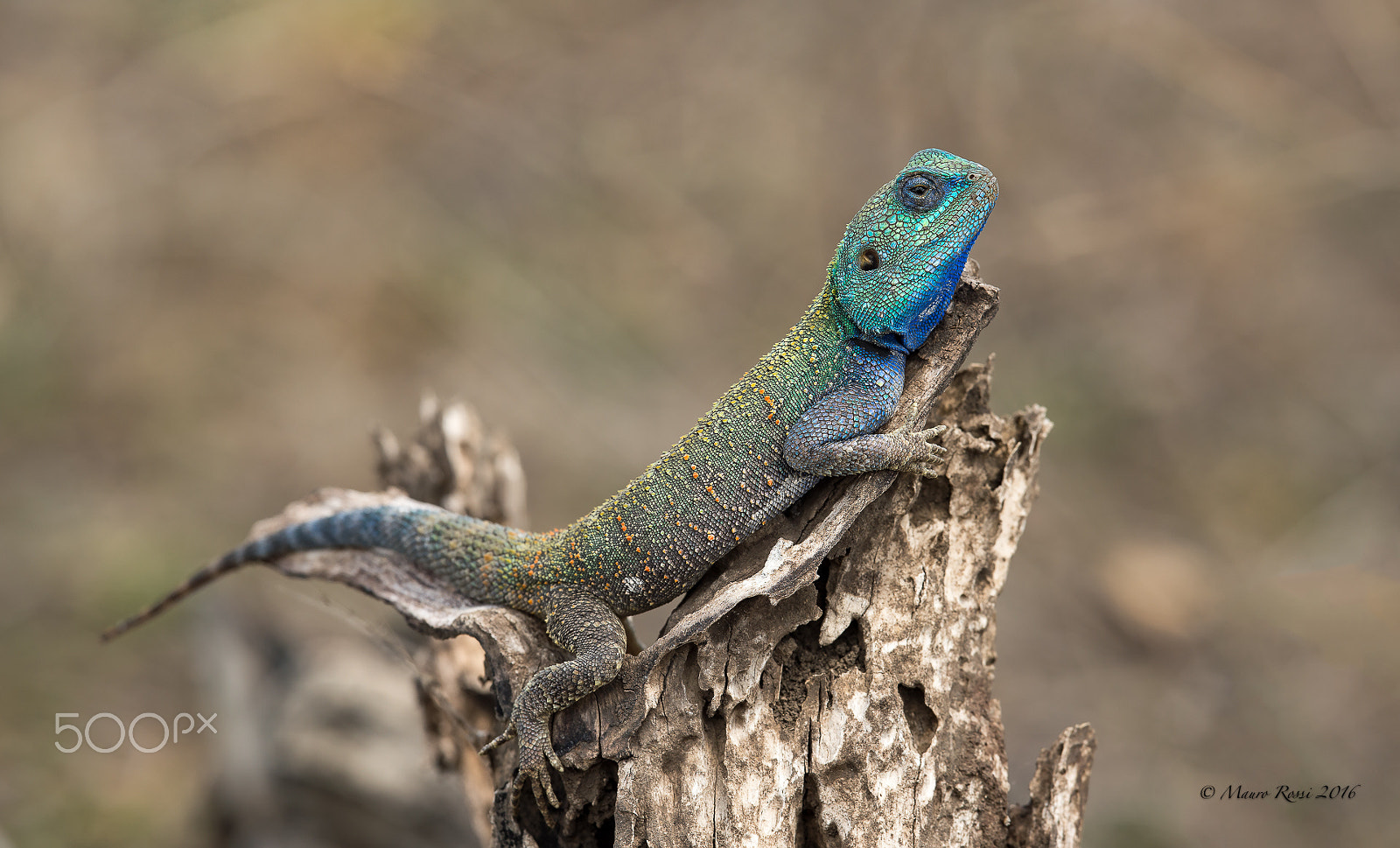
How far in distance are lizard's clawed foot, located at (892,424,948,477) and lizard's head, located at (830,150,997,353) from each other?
2.11 ft

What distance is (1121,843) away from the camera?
24.2 ft

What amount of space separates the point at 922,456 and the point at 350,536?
11.4ft

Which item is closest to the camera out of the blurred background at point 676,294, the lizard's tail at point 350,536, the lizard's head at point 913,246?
the lizard's head at point 913,246

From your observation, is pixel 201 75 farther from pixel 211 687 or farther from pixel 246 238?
pixel 211 687

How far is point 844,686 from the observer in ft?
13.4

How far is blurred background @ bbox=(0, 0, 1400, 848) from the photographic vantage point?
863 centimetres

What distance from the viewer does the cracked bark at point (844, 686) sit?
13.0 ft

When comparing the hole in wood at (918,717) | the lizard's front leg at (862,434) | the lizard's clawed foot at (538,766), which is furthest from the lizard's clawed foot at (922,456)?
the lizard's clawed foot at (538,766)

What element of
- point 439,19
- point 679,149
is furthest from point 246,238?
point 679,149

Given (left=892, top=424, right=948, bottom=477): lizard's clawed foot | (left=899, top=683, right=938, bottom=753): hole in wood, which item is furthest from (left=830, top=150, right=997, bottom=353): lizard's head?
(left=899, top=683, right=938, bottom=753): hole in wood

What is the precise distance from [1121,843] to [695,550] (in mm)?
5203

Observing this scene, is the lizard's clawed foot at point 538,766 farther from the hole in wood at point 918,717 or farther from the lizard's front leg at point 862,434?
the lizard's front leg at point 862,434

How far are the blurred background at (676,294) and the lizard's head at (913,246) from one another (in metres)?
5.09

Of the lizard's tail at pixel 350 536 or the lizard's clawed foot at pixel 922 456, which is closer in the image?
the lizard's clawed foot at pixel 922 456
